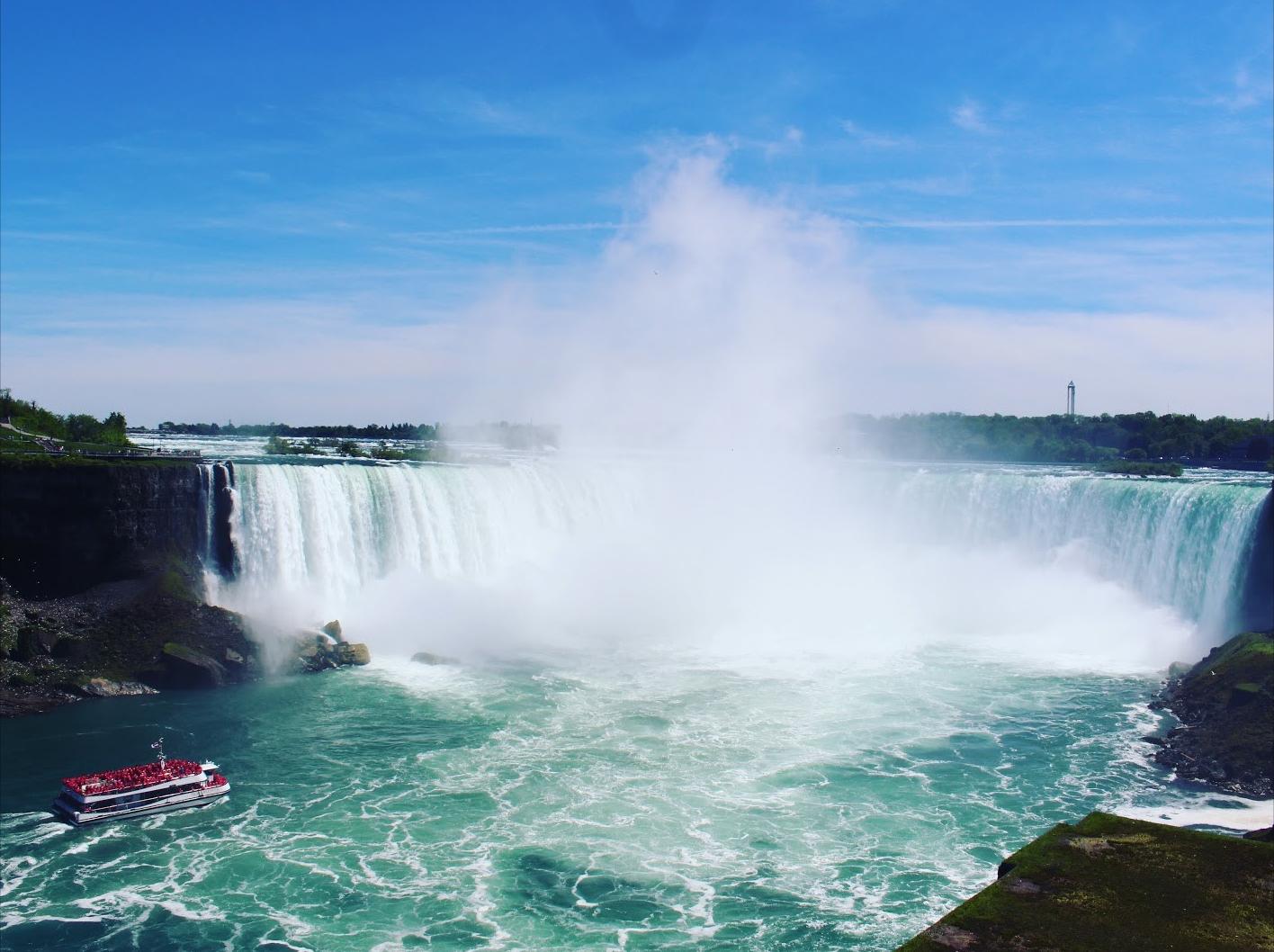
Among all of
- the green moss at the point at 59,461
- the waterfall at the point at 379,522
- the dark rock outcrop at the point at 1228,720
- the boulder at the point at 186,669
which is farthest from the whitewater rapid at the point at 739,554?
the dark rock outcrop at the point at 1228,720

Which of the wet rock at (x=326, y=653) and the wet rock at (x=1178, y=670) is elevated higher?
the wet rock at (x=326, y=653)

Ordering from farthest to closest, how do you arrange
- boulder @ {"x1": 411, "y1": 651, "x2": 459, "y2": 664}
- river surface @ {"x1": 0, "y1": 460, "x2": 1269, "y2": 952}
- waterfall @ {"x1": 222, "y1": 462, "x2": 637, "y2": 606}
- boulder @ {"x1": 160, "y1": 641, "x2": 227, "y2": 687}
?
1. waterfall @ {"x1": 222, "y1": 462, "x2": 637, "y2": 606}
2. boulder @ {"x1": 411, "y1": 651, "x2": 459, "y2": 664}
3. boulder @ {"x1": 160, "y1": 641, "x2": 227, "y2": 687}
4. river surface @ {"x1": 0, "y1": 460, "x2": 1269, "y2": 952}

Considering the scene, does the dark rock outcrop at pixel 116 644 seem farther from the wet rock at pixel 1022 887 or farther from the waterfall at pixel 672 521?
the wet rock at pixel 1022 887

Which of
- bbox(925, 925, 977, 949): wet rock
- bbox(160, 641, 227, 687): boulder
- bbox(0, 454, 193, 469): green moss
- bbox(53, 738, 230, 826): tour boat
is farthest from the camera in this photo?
bbox(0, 454, 193, 469): green moss

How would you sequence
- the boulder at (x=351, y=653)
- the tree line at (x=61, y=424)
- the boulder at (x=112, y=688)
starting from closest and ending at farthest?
the boulder at (x=112, y=688) < the boulder at (x=351, y=653) < the tree line at (x=61, y=424)

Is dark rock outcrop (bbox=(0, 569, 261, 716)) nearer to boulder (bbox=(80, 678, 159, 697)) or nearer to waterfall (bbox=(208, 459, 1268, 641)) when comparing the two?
boulder (bbox=(80, 678, 159, 697))

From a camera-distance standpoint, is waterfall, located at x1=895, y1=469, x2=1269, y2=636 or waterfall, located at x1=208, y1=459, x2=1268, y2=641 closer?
waterfall, located at x1=208, y1=459, x2=1268, y2=641

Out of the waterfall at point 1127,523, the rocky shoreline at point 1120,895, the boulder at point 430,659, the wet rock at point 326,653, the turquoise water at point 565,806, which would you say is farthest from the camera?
the waterfall at point 1127,523

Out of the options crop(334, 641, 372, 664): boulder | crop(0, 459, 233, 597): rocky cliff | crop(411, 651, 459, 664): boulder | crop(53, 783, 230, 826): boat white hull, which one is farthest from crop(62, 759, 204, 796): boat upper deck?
crop(0, 459, 233, 597): rocky cliff
